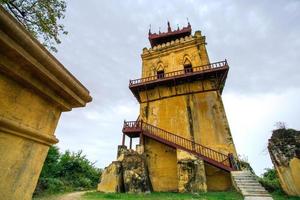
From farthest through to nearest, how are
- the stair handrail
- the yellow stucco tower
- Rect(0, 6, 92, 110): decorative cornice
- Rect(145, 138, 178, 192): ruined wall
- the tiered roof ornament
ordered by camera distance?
the tiered roof ornament → Rect(145, 138, 178, 192): ruined wall → the stair handrail → the yellow stucco tower → Rect(0, 6, 92, 110): decorative cornice

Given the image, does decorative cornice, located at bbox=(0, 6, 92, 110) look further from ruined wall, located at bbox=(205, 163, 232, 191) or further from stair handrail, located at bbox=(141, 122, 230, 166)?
ruined wall, located at bbox=(205, 163, 232, 191)

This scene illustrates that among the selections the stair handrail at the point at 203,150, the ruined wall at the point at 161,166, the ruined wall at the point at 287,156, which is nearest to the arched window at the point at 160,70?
the stair handrail at the point at 203,150

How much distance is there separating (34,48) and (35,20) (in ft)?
18.1

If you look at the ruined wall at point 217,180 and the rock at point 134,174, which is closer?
the rock at point 134,174

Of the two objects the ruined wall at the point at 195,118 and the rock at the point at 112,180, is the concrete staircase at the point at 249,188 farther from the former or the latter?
the rock at the point at 112,180

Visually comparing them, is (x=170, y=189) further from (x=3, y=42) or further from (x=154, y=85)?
(x=3, y=42)

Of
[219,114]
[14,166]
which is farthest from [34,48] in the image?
[219,114]

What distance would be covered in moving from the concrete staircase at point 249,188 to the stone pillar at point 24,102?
26.9ft

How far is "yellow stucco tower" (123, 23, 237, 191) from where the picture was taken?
11391 millimetres

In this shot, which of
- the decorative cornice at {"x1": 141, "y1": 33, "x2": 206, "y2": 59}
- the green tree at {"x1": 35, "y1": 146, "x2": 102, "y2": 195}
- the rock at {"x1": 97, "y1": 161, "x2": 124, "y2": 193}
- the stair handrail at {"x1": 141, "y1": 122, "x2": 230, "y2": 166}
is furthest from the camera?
the decorative cornice at {"x1": 141, "y1": 33, "x2": 206, "y2": 59}

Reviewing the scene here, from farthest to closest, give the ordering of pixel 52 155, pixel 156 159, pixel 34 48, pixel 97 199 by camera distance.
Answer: pixel 52 155, pixel 156 159, pixel 97 199, pixel 34 48

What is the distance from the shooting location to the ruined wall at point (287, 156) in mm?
7160

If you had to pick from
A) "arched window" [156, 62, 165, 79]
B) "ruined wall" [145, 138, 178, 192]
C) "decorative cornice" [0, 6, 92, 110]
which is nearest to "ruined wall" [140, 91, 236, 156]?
"ruined wall" [145, 138, 178, 192]

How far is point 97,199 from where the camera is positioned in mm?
7730
